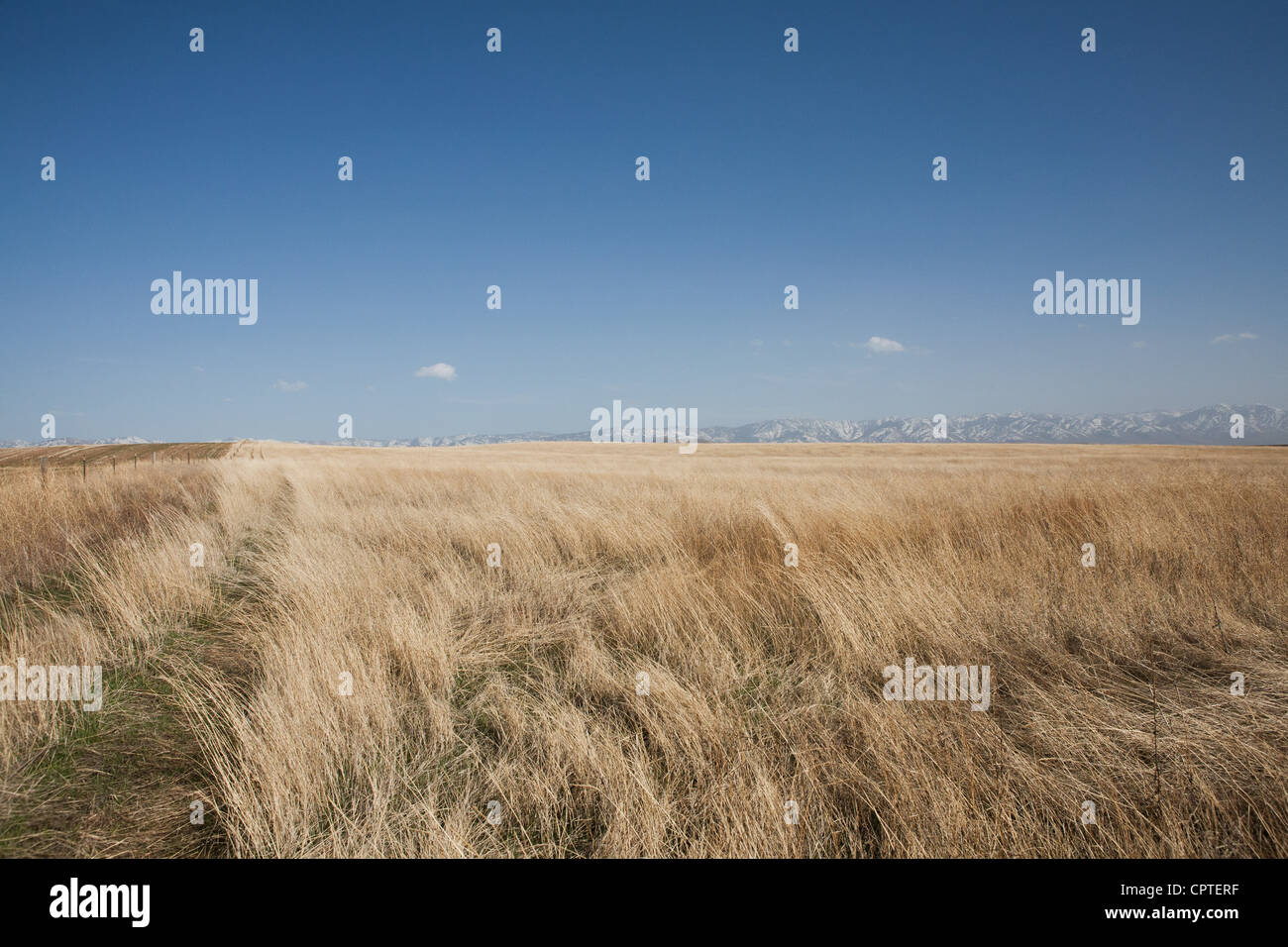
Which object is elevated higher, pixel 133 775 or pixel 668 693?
pixel 668 693

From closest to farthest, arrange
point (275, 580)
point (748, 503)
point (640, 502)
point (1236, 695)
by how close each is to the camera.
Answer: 1. point (1236, 695)
2. point (275, 580)
3. point (748, 503)
4. point (640, 502)

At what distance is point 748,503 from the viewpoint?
28.1ft

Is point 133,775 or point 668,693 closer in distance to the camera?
point 133,775

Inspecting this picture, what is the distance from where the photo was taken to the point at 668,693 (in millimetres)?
3039

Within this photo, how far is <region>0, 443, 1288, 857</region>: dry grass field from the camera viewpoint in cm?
217

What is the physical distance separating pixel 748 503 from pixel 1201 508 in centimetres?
609

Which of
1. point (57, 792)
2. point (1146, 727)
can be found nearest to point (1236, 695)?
point (1146, 727)

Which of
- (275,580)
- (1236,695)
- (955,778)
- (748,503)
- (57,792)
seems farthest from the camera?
(748,503)

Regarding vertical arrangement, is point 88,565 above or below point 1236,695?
above

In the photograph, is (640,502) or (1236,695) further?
(640,502)

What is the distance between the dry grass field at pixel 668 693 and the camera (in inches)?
85.4
